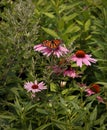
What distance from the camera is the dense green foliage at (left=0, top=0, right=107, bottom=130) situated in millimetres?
2037

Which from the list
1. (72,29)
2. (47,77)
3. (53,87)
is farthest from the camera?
(72,29)

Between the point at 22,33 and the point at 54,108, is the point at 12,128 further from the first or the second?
the point at 22,33

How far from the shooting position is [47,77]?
2143 millimetres

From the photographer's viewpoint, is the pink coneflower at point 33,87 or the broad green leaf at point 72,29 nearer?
the pink coneflower at point 33,87

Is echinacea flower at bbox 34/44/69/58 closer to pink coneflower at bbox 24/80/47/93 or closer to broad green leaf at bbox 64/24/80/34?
pink coneflower at bbox 24/80/47/93

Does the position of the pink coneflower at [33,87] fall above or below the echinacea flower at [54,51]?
below

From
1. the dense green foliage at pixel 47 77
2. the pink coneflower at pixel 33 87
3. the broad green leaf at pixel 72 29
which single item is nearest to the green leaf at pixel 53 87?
the dense green foliage at pixel 47 77

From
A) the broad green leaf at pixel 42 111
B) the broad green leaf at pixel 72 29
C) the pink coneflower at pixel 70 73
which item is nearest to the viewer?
the broad green leaf at pixel 42 111

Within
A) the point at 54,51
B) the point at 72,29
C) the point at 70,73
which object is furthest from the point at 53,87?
the point at 72,29

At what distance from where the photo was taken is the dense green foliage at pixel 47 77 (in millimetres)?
2037

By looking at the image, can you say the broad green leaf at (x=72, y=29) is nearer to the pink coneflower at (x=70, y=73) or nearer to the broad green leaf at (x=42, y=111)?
the pink coneflower at (x=70, y=73)

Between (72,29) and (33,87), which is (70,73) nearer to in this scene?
(33,87)

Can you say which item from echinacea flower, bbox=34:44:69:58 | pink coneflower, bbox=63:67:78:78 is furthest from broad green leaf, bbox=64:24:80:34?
echinacea flower, bbox=34:44:69:58

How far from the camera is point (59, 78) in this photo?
88.4 inches
